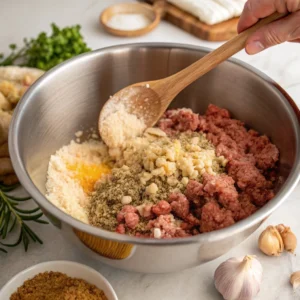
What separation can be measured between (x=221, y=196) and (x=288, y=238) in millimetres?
268

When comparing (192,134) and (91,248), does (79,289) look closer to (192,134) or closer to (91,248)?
(91,248)

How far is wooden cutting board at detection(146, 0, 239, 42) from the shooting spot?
2.38 metres

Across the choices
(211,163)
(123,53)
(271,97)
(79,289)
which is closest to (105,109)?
(123,53)

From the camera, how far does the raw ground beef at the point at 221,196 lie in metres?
1.36

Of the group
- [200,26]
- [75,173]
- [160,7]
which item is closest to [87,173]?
[75,173]

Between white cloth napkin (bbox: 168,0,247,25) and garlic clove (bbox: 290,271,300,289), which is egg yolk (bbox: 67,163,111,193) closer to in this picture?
garlic clove (bbox: 290,271,300,289)

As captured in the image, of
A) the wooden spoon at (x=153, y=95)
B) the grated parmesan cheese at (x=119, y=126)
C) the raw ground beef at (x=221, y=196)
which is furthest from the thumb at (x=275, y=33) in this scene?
the grated parmesan cheese at (x=119, y=126)

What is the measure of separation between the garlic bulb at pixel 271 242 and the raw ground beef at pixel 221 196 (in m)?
0.09

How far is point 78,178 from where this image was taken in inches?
62.7

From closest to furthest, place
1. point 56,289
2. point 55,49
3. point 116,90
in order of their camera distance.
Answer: point 56,289, point 116,90, point 55,49

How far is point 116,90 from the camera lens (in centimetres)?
188

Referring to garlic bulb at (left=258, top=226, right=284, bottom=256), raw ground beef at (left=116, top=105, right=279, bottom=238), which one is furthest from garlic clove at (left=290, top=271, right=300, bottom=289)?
raw ground beef at (left=116, top=105, right=279, bottom=238)

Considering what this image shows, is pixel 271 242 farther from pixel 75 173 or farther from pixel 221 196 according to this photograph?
pixel 75 173

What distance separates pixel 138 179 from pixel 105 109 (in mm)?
347
